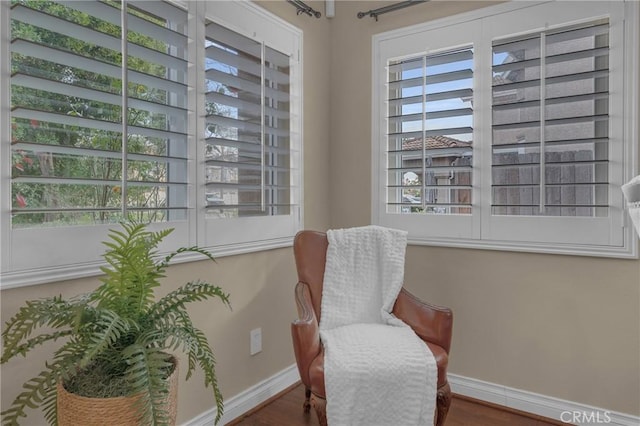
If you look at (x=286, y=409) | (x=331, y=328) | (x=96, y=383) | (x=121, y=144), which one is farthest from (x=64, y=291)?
(x=286, y=409)

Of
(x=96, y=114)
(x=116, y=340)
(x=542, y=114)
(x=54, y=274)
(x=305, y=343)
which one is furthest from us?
(x=542, y=114)

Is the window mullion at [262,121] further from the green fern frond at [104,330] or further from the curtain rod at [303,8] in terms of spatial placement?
the green fern frond at [104,330]

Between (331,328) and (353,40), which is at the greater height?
(353,40)

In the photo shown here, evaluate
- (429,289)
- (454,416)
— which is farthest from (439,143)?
(454,416)

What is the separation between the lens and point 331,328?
6.78 ft

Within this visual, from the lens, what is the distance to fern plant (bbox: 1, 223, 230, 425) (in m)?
1.07

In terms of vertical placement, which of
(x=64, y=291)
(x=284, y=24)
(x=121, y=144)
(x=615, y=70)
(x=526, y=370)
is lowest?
(x=526, y=370)

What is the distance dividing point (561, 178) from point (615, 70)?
55 centimetres

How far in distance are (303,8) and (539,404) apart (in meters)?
2.62

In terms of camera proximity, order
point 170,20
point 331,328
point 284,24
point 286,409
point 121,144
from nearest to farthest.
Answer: point 121,144, point 170,20, point 331,328, point 286,409, point 284,24

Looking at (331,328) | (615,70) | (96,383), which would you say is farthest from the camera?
(331,328)

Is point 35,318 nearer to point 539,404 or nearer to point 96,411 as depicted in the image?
point 96,411

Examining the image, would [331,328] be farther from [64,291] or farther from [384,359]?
[64,291]

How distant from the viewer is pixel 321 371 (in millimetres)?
1668
